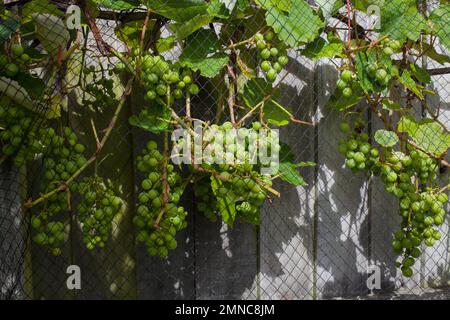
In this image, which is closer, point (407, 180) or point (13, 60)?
point (13, 60)

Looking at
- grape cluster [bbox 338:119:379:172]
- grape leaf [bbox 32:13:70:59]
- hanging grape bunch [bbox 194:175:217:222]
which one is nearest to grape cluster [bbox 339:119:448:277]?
grape cluster [bbox 338:119:379:172]

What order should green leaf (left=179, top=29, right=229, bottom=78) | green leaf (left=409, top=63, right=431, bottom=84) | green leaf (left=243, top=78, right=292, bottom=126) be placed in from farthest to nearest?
green leaf (left=409, top=63, right=431, bottom=84) → green leaf (left=243, top=78, right=292, bottom=126) → green leaf (left=179, top=29, right=229, bottom=78)

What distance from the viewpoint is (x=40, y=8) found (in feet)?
4.81

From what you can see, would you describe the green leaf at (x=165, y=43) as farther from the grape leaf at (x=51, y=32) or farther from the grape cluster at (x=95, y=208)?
the grape cluster at (x=95, y=208)

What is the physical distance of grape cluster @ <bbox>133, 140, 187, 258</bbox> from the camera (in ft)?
4.90

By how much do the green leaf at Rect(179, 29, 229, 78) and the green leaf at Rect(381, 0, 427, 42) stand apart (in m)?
0.40

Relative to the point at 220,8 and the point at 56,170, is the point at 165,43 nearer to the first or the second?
the point at 220,8

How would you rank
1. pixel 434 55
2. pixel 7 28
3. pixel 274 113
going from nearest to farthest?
pixel 7 28, pixel 274 113, pixel 434 55

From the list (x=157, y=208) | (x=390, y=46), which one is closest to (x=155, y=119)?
(x=157, y=208)

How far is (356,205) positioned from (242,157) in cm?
58

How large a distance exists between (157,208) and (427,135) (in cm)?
72

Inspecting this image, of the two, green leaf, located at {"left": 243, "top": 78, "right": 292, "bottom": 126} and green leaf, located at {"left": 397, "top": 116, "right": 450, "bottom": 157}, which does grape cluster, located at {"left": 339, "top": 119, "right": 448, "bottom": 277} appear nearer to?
green leaf, located at {"left": 397, "top": 116, "right": 450, "bottom": 157}

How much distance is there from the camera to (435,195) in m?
1.66

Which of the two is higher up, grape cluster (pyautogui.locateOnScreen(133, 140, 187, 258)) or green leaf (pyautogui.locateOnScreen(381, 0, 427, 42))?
green leaf (pyautogui.locateOnScreen(381, 0, 427, 42))
